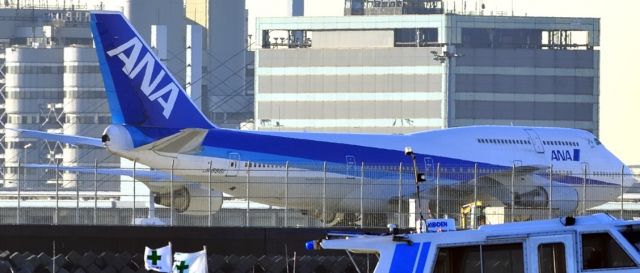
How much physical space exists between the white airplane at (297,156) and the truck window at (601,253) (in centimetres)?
2555

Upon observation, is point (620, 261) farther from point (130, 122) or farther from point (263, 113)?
point (263, 113)

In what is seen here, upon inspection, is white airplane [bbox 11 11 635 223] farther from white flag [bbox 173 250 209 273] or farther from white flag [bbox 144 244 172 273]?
white flag [bbox 173 250 209 273]

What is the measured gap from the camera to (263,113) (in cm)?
16375

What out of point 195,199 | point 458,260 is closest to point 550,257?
point 458,260

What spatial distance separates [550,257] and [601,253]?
0.58 meters

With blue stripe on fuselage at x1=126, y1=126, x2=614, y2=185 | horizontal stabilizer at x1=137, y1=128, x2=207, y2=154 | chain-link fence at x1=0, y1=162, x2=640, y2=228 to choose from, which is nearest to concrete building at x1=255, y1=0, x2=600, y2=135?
blue stripe on fuselage at x1=126, y1=126, x2=614, y2=185

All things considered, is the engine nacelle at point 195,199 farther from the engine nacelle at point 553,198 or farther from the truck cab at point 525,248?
the truck cab at point 525,248

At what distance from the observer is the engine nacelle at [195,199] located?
51.9m

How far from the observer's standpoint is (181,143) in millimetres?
55875

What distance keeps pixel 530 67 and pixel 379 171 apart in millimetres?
108597

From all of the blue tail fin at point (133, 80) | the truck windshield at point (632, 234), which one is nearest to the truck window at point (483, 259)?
the truck windshield at point (632, 234)

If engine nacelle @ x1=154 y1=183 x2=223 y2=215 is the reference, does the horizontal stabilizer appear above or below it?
above

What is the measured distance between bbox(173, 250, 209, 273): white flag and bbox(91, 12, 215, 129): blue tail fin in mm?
22926

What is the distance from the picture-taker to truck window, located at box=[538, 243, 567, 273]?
24.3 metres
